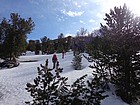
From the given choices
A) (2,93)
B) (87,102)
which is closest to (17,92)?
(2,93)

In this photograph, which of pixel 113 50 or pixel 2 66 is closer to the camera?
pixel 113 50

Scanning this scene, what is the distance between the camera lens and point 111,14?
52.1 ft

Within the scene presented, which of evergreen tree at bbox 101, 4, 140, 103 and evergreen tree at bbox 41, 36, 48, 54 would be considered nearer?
evergreen tree at bbox 101, 4, 140, 103

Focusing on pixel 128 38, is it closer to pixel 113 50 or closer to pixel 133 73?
pixel 113 50

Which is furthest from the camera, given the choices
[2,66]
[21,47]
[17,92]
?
[21,47]

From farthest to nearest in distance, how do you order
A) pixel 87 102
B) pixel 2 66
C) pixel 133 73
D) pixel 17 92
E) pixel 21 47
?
pixel 21 47 < pixel 2 66 < pixel 17 92 < pixel 133 73 < pixel 87 102

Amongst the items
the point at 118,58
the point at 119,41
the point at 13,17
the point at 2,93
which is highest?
the point at 13,17

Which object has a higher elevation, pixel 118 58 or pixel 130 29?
pixel 130 29

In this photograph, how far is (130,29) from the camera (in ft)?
50.8

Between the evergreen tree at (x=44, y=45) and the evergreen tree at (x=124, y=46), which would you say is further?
the evergreen tree at (x=44, y=45)

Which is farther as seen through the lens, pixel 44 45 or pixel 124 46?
pixel 44 45

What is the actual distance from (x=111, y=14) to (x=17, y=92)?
8.46 metres

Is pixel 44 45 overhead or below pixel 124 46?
overhead

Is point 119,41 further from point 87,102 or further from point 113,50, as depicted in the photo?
point 87,102
